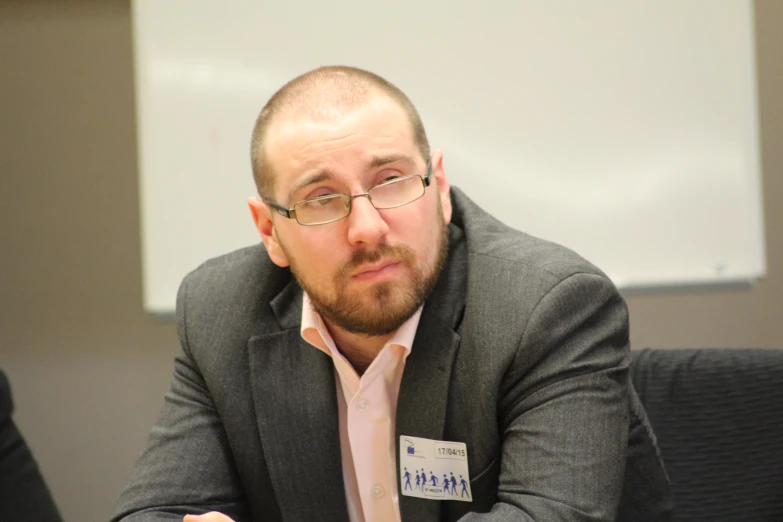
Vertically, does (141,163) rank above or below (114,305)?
above

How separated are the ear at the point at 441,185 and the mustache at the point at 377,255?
0.69ft

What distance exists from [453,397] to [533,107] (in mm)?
1321

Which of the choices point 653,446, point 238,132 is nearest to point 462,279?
point 653,446

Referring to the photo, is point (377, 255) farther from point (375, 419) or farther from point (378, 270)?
point (375, 419)

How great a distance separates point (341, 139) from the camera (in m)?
1.49

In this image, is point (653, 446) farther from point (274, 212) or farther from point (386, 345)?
point (274, 212)

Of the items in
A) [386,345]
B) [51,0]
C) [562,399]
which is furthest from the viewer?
[51,0]

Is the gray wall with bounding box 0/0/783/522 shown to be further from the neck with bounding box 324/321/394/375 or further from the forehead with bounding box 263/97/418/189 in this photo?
the forehead with bounding box 263/97/418/189

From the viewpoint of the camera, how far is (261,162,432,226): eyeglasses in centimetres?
149

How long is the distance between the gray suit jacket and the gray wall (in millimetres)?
1204

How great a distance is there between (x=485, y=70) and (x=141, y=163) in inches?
46.0

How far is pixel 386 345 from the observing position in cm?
159

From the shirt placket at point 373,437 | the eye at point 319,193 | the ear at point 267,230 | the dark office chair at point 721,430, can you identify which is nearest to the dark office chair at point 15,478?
the ear at point 267,230

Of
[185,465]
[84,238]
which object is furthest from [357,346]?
[84,238]
